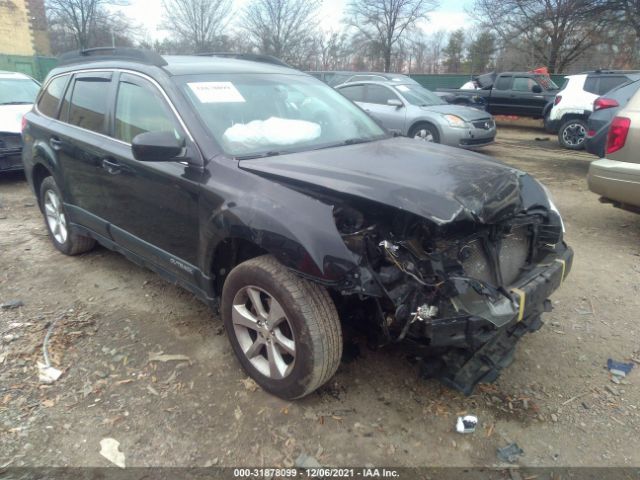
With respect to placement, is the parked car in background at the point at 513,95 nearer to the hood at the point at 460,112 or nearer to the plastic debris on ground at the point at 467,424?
the hood at the point at 460,112

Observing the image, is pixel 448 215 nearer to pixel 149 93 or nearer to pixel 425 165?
pixel 425 165

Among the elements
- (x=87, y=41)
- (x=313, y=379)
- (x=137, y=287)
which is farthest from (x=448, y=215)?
(x=87, y=41)

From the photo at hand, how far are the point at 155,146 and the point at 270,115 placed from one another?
88cm

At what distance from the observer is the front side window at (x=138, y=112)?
2961 millimetres

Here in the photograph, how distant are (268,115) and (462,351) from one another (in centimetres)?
192

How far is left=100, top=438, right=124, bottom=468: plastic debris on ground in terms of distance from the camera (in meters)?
2.25

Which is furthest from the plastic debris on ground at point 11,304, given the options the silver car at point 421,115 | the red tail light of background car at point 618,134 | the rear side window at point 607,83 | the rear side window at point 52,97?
the rear side window at point 607,83

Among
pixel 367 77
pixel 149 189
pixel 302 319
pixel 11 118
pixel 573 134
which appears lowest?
pixel 302 319

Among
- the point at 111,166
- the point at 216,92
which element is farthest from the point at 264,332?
the point at 111,166

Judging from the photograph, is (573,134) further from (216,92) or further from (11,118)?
(11,118)

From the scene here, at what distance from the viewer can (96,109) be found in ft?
11.9

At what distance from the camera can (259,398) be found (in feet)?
8.74

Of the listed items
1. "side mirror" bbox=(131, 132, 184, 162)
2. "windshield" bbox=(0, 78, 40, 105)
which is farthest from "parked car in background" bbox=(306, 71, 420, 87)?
"side mirror" bbox=(131, 132, 184, 162)

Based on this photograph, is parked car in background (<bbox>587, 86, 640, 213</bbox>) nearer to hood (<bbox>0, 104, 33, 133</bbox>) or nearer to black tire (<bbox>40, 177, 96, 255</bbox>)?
black tire (<bbox>40, 177, 96, 255</bbox>)
